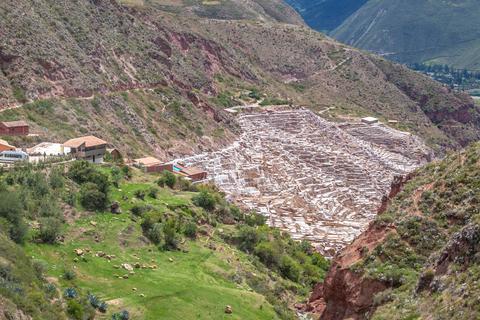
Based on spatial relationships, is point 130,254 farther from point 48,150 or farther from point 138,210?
point 48,150

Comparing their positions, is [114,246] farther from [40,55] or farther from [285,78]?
[285,78]

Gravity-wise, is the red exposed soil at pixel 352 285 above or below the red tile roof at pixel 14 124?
below

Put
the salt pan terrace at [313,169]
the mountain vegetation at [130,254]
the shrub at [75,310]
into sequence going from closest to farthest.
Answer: the shrub at [75,310], the mountain vegetation at [130,254], the salt pan terrace at [313,169]

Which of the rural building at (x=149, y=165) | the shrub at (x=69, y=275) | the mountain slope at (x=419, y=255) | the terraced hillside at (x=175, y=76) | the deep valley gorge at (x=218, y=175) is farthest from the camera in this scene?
the terraced hillside at (x=175, y=76)

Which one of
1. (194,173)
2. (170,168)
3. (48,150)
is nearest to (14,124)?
(48,150)

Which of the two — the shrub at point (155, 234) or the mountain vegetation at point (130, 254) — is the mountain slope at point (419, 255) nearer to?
the mountain vegetation at point (130, 254)

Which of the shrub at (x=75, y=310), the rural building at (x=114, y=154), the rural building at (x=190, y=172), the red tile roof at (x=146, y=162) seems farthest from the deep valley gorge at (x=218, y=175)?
the red tile roof at (x=146, y=162)

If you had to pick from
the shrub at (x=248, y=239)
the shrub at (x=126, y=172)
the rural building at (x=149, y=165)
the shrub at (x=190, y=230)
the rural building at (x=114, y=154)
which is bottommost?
the shrub at (x=248, y=239)

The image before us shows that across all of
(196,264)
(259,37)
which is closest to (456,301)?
(196,264)
